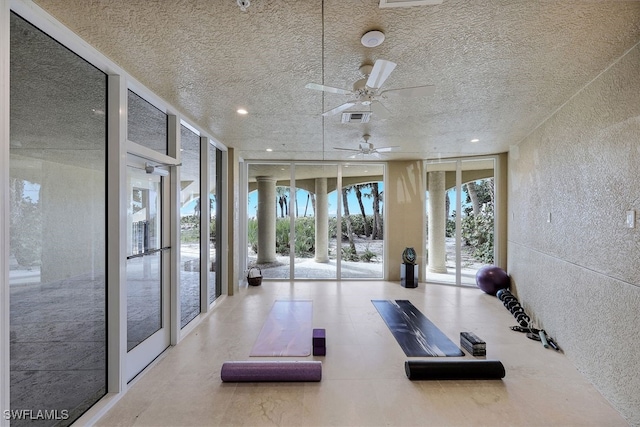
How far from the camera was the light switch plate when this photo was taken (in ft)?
7.50

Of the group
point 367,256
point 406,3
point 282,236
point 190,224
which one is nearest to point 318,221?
point 282,236

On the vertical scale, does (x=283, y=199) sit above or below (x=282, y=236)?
above

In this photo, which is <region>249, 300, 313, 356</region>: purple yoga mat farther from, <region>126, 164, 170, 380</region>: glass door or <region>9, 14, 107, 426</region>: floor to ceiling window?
<region>9, 14, 107, 426</region>: floor to ceiling window

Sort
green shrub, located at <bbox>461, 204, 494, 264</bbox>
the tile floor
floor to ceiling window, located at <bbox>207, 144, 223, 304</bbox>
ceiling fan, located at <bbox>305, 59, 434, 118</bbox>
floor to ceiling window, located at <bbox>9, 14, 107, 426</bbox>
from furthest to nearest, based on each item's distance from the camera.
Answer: green shrub, located at <bbox>461, 204, 494, 264</bbox> → floor to ceiling window, located at <bbox>207, 144, 223, 304</bbox> → the tile floor → ceiling fan, located at <bbox>305, 59, 434, 118</bbox> → floor to ceiling window, located at <bbox>9, 14, 107, 426</bbox>

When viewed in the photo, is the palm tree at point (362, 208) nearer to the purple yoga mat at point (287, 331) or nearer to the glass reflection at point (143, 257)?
the purple yoga mat at point (287, 331)

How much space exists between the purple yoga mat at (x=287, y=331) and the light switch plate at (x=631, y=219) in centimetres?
332

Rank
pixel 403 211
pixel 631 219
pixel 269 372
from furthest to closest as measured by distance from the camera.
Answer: pixel 403 211
pixel 269 372
pixel 631 219

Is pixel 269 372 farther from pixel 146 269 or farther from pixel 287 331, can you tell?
pixel 146 269

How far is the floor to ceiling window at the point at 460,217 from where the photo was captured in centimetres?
639

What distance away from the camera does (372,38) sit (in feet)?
6.87

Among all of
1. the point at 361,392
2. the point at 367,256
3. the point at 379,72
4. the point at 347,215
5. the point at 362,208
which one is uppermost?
the point at 379,72

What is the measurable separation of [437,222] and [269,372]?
18.2 feet

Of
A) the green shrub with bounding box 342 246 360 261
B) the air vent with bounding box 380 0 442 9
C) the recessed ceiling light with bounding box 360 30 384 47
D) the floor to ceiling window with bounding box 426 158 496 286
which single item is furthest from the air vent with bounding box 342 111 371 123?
the green shrub with bounding box 342 246 360 261

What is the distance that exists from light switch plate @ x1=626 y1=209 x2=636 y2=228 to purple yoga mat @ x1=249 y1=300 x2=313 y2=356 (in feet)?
10.9
